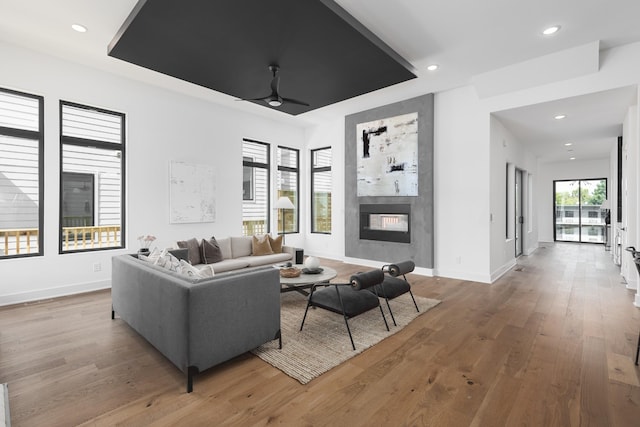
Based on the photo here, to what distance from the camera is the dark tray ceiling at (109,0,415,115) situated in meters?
2.85

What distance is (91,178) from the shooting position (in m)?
4.81

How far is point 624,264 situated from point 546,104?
3.24m

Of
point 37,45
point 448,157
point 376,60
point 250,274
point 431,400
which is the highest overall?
point 37,45

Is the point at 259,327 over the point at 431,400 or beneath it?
over

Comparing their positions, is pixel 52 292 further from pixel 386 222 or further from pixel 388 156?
pixel 388 156

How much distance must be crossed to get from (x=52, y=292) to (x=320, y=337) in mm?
3977

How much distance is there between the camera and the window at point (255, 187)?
6.89 meters

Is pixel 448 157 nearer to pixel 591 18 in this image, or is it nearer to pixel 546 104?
pixel 546 104

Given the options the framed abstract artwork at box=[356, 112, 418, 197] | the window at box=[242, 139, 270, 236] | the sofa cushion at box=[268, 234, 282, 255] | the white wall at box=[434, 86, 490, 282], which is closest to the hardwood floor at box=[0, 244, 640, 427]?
the white wall at box=[434, 86, 490, 282]

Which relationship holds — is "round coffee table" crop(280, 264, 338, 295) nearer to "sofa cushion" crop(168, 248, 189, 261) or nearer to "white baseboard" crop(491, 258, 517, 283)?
"sofa cushion" crop(168, 248, 189, 261)

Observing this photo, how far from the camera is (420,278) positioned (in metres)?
5.51

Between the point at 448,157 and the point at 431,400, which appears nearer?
the point at 431,400

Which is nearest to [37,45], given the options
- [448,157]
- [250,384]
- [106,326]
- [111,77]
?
[111,77]

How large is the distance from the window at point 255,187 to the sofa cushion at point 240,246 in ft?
3.86
